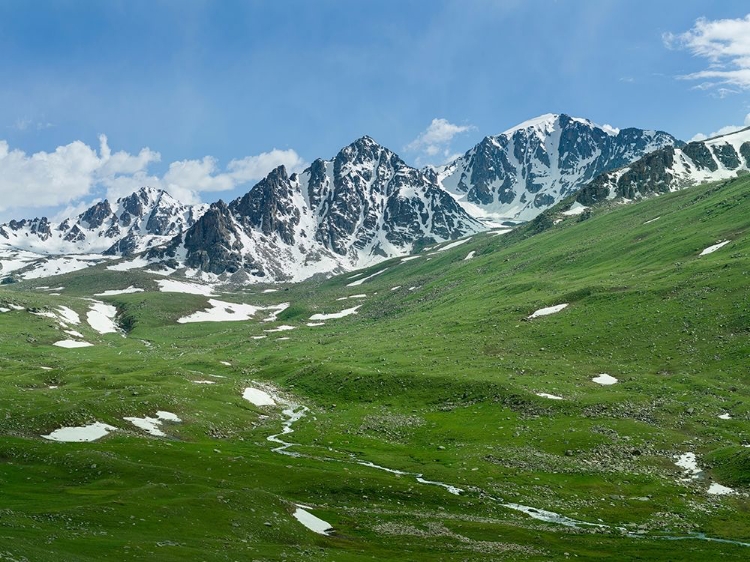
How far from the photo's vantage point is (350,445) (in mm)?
75125

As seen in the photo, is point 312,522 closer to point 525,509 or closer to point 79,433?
point 525,509

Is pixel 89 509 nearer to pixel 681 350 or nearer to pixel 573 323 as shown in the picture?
pixel 681 350

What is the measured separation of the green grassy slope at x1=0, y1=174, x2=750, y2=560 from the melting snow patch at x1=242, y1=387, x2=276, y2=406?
211 cm

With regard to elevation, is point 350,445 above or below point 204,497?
below

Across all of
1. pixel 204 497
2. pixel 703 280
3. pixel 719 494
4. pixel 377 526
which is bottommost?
pixel 719 494

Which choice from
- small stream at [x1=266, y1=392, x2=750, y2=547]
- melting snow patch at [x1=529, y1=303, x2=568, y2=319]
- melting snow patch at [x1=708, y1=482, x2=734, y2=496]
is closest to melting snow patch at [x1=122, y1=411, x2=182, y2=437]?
small stream at [x1=266, y1=392, x2=750, y2=547]

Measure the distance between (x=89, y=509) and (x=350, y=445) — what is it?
40.0m

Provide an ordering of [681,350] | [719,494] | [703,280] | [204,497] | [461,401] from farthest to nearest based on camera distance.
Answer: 1. [703,280]
2. [681,350]
3. [461,401]
4. [719,494]
5. [204,497]

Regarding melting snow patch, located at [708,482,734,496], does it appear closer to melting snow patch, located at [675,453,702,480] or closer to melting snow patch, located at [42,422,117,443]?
melting snow patch, located at [675,453,702,480]

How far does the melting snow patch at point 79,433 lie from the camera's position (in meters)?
63.6

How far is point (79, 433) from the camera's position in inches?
2576

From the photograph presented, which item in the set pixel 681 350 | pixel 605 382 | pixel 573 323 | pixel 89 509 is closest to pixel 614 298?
pixel 573 323

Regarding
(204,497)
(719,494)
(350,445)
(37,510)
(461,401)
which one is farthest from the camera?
(461,401)

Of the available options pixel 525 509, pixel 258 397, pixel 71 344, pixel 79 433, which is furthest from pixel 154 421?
pixel 71 344
